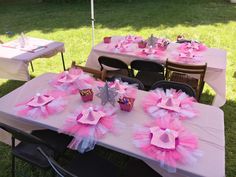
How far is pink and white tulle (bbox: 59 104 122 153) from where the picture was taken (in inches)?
74.2

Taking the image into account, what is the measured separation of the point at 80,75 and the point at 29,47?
63.5 inches

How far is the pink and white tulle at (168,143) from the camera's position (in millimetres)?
1689

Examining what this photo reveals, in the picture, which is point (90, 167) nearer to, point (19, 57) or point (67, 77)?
point (67, 77)

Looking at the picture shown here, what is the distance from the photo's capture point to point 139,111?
2.24 metres

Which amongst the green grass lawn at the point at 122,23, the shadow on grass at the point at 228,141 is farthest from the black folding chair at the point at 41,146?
the green grass lawn at the point at 122,23

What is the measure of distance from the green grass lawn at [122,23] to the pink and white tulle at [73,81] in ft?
6.48

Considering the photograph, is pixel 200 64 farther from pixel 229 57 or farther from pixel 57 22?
pixel 57 22

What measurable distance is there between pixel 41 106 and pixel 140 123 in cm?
91

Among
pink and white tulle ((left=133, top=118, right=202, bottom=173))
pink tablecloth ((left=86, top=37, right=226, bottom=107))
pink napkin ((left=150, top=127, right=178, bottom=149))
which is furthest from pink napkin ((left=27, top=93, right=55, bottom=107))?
pink tablecloth ((left=86, top=37, right=226, bottom=107))

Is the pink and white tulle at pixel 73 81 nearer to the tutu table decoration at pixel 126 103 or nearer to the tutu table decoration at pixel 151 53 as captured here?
the tutu table decoration at pixel 126 103

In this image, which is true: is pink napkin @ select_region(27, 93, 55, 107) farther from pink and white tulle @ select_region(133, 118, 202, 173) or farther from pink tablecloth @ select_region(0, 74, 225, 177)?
pink and white tulle @ select_region(133, 118, 202, 173)

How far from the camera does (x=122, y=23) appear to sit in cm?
754

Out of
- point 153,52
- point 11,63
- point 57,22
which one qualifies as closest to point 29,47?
point 11,63

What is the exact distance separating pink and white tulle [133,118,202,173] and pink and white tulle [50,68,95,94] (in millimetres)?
891
